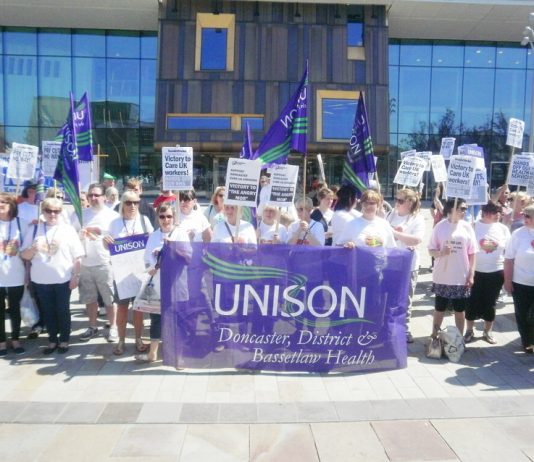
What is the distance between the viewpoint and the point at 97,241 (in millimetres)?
6176

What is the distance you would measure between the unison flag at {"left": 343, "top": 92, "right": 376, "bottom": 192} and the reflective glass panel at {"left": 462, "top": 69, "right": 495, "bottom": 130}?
24860 millimetres

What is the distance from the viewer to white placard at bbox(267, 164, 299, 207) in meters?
6.02

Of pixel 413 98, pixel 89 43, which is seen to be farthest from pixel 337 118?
pixel 89 43

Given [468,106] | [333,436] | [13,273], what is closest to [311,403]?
[333,436]

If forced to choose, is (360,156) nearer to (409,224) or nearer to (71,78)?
(409,224)

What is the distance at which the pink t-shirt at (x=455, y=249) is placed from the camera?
18.8ft

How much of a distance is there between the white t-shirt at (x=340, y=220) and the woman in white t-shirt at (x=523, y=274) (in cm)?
174

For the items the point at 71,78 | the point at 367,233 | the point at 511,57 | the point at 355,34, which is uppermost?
the point at 511,57

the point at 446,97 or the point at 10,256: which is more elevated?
the point at 446,97

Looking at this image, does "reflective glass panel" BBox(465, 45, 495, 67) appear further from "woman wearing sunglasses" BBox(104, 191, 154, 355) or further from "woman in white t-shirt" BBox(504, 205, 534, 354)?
"woman wearing sunglasses" BBox(104, 191, 154, 355)

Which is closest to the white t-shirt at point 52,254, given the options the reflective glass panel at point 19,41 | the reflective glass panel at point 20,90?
the reflective glass panel at point 20,90

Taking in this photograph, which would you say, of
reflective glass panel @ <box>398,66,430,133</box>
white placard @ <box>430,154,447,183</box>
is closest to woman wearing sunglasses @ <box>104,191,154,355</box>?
white placard @ <box>430,154,447,183</box>

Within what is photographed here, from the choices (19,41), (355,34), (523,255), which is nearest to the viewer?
(523,255)

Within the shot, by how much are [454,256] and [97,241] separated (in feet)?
13.4
